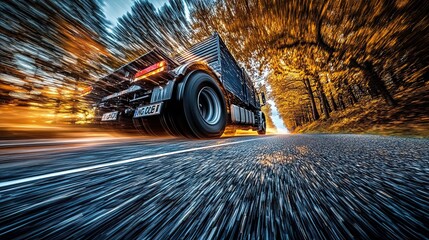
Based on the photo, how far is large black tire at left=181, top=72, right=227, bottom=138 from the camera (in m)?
2.59

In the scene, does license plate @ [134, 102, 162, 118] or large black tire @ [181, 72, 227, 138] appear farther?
large black tire @ [181, 72, 227, 138]

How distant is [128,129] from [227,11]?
10.3 ft

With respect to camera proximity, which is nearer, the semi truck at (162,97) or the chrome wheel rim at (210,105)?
the semi truck at (162,97)

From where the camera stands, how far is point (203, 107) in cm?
354

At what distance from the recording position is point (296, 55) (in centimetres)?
417

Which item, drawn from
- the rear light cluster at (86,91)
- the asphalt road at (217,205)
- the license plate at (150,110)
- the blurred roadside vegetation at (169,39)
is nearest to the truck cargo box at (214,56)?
the blurred roadside vegetation at (169,39)

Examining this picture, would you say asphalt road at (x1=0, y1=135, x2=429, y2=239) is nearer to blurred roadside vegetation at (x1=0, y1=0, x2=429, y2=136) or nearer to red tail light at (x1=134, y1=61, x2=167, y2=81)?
red tail light at (x1=134, y1=61, x2=167, y2=81)

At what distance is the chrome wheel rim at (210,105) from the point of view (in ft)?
11.1

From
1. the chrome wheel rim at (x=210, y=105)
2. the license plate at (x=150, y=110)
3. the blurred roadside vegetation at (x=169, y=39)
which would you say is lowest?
the license plate at (x=150, y=110)

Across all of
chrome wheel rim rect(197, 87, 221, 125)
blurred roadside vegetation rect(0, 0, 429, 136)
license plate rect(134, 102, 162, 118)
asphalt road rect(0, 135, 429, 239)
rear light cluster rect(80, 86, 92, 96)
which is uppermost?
blurred roadside vegetation rect(0, 0, 429, 136)

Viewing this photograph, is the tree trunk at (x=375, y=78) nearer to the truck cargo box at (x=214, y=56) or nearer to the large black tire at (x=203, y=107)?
the truck cargo box at (x=214, y=56)

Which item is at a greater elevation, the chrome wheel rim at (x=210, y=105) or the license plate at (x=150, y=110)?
the chrome wheel rim at (x=210, y=105)

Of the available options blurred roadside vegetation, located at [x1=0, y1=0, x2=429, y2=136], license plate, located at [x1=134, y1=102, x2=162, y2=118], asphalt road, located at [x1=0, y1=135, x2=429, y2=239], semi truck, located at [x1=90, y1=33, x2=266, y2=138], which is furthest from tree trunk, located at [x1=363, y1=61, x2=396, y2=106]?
asphalt road, located at [x1=0, y1=135, x2=429, y2=239]

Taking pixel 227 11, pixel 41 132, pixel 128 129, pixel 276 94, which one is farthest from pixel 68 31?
pixel 276 94
